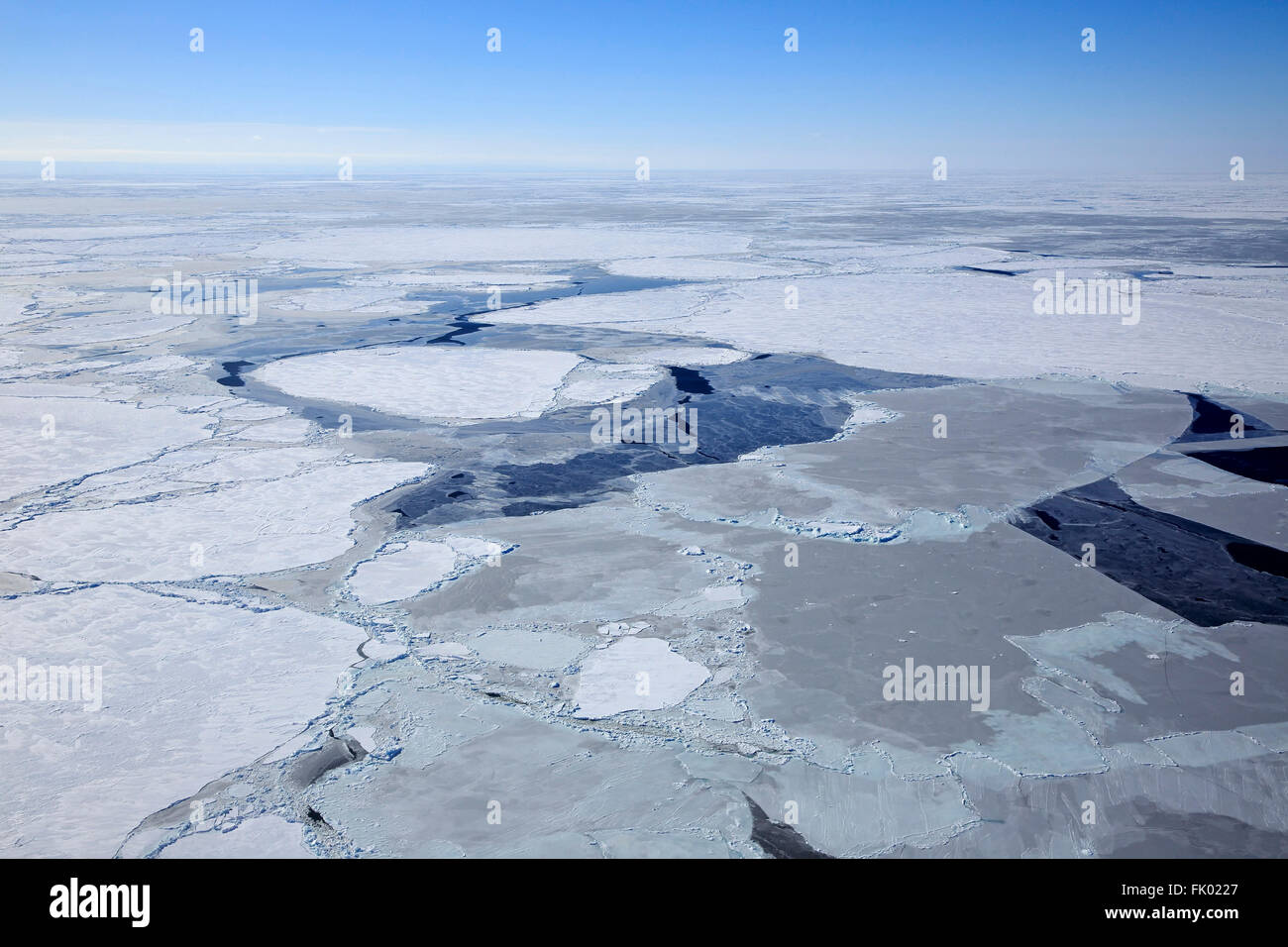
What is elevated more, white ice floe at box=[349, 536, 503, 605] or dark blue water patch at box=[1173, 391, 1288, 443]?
dark blue water patch at box=[1173, 391, 1288, 443]

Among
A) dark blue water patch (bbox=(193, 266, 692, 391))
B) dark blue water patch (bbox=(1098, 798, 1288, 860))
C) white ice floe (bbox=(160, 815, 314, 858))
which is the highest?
dark blue water patch (bbox=(193, 266, 692, 391))

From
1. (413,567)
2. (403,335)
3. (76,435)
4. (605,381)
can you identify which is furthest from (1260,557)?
(403,335)

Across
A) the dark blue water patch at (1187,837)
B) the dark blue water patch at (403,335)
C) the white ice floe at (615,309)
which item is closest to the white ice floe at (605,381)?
the dark blue water patch at (403,335)

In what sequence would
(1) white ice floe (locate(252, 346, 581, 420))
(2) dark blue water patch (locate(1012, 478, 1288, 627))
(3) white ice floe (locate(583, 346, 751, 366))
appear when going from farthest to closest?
(3) white ice floe (locate(583, 346, 751, 366)) → (1) white ice floe (locate(252, 346, 581, 420)) → (2) dark blue water patch (locate(1012, 478, 1288, 627))

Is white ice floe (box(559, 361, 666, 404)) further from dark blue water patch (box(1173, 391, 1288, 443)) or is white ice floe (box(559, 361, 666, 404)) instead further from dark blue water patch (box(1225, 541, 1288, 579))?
dark blue water patch (box(1225, 541, 1288, 579))

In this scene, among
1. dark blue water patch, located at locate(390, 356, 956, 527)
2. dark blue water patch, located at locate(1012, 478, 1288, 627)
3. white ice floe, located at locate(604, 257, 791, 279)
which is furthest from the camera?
white ice floe, located at locate(604, 257, 791, 279)

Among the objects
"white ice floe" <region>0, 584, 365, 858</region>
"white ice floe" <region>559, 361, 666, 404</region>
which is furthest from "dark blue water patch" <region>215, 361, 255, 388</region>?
"white ice floe" <region>0, 584, 365, 858</region>

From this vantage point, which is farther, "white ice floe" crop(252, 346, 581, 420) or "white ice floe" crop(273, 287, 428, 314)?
"white ice floe" crop(273, 287, 428, 314)
